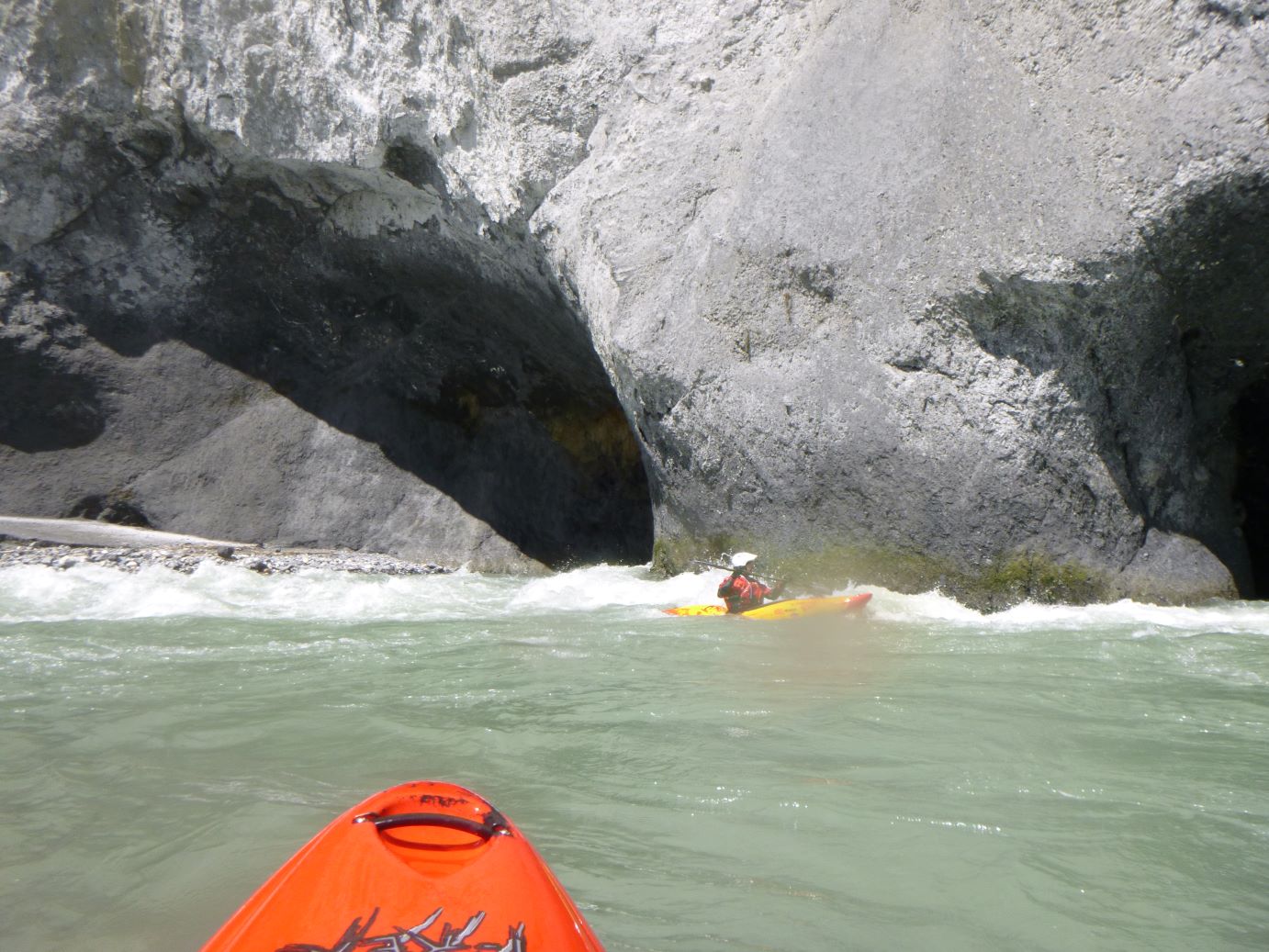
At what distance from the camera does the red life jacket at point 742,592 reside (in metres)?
6.19

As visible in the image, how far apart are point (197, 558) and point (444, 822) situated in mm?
8107

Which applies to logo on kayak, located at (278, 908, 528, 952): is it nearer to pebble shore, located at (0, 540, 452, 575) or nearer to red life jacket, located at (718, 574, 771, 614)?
red life jacket, located at (718, 574, 771, 614)

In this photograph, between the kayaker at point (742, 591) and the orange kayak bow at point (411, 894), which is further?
the kayaker at point (742, 591)

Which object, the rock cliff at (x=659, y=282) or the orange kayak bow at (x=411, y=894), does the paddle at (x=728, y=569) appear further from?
the orange kayak bow at (x=411, y=894)

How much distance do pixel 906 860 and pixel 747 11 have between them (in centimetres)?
751

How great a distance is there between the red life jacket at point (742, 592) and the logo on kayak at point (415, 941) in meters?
4.57

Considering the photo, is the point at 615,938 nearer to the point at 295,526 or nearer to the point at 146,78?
the point at 295,526

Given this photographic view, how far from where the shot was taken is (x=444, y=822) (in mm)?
1999

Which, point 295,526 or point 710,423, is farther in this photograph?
point 295,526

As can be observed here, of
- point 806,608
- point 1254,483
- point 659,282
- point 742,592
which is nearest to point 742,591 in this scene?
point 742,592

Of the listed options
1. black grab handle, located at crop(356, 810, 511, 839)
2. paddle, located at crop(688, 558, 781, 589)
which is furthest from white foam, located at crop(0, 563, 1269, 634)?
black grab handle, located at crop(356, 810, 511, 839)

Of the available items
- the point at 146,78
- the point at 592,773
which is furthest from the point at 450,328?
the point at 592,773

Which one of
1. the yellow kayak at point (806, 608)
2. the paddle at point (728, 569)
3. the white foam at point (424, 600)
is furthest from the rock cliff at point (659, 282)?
the yellow kayak at point (806, 608)

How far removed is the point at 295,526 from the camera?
Result: 11.2 metres
